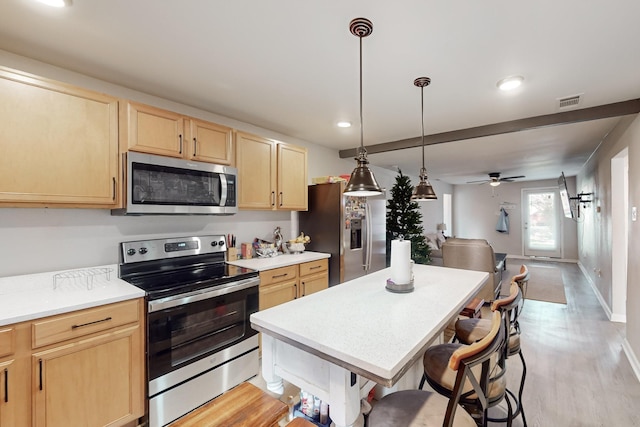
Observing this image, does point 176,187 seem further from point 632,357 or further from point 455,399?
point 632,357

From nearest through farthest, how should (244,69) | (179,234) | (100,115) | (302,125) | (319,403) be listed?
1. (319,403)
2. (100,115)
3. (244,69)
4. (179,234)
5. (302,125)

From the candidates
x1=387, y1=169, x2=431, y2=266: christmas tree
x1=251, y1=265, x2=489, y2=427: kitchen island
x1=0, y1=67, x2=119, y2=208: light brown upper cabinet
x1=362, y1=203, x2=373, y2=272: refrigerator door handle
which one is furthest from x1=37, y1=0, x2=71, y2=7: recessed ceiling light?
x1=387, y1=169, x2=431, y2=266: christmas tree

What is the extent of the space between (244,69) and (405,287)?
6.17 ft

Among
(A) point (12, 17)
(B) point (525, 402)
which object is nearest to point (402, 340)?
(B) point (525, 402)

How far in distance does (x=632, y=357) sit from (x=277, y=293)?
10.8 ft

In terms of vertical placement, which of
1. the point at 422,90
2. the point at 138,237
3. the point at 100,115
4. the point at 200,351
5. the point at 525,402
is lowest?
the point at 525,402

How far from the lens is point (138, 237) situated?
2.42 meters

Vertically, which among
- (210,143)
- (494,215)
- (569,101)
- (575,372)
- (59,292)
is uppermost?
(569,101)

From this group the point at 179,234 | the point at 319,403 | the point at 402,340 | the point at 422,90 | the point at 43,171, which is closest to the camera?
the point at 402,340

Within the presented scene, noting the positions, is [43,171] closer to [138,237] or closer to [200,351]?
[138,237]

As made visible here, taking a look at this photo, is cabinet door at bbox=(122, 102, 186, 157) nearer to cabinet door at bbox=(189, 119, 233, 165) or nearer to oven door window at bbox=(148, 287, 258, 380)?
cabinet door at bbox=(189, 119, 233, 165)

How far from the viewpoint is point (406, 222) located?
5078 mm

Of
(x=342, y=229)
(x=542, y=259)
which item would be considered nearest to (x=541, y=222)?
(x=542, y=259)

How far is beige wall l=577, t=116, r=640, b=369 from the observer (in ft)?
8.72
